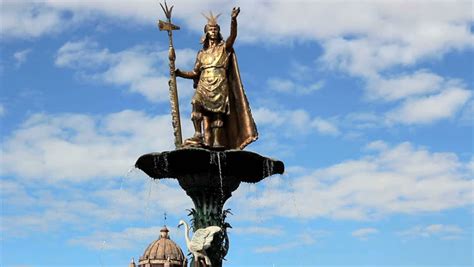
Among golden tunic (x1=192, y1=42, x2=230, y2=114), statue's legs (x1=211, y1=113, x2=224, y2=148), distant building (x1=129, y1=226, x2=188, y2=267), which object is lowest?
statue's legs (x1=211, y1=113, x2=224, y2=148)

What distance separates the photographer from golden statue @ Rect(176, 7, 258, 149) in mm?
14312

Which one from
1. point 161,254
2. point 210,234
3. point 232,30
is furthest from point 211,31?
point 161,254

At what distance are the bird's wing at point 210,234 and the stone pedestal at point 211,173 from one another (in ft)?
0.41

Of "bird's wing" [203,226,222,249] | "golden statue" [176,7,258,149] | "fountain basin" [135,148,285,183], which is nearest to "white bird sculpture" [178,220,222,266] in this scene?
"bird's wing" [203,226,222,249]

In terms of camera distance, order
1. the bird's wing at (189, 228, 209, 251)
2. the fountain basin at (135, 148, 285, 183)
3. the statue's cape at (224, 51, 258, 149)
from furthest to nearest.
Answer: the statue's cape at (224, 51, 258, 149) → the fountain basin at (135, 148, 285, 183) → the bird's wing at (189, 228, 209, 251)

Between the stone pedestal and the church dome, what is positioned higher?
the church dome

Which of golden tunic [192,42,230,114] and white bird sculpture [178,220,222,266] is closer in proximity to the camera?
white bird sculpture [178,220,222,266]

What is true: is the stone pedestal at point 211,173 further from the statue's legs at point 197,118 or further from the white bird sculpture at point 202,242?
the statue's legs at point 197,118

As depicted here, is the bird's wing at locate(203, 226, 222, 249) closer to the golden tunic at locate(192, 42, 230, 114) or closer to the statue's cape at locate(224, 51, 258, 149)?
the statue's cape at locate(224, 51, 258, 149)

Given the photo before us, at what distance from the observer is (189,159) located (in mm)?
13617

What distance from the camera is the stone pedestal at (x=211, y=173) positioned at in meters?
13.5

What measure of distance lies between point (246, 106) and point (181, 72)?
4.62ft

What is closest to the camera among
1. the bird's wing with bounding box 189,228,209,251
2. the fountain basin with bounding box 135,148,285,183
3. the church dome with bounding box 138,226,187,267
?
the bird's wing with bounding box 189,228,209,251

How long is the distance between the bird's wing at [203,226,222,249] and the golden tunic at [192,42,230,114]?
7.32 feet
